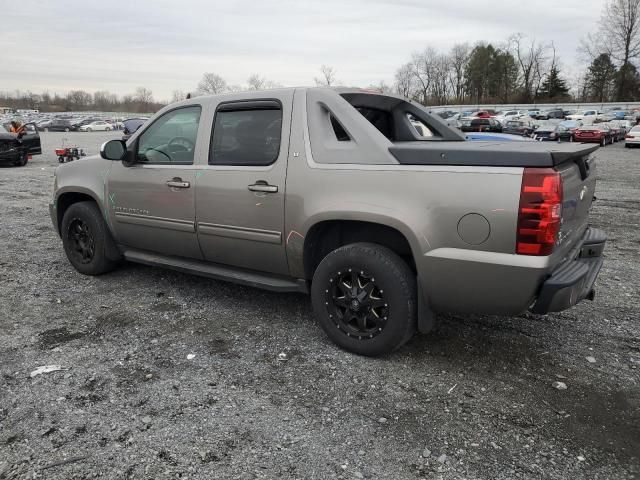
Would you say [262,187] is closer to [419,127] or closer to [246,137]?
[246,137]

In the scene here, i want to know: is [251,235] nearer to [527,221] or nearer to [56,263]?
[527,221]

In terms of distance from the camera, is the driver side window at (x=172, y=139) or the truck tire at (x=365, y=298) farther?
the driver side window at (x=172, y=139)

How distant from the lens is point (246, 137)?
4.05 meters

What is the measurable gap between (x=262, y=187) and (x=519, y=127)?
34510 millimetres

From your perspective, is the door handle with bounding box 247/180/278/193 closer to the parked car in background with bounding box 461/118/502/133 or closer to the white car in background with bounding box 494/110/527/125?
the parked car in background with bounding box 461/118/502/133

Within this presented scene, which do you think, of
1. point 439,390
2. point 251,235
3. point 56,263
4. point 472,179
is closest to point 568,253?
point 472,179

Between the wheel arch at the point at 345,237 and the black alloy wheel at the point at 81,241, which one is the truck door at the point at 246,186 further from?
the black alloy wheel at the point at 81,241

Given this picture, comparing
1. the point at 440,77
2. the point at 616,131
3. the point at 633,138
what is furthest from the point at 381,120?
the point at 440,77

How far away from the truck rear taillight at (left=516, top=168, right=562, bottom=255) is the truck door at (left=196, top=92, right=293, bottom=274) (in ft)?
5.44

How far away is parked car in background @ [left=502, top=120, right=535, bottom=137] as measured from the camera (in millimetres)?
34009

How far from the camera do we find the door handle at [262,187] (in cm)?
375

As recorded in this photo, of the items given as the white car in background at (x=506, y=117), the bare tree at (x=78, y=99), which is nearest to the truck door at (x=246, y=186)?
the white car in background at (x=506, y=117)

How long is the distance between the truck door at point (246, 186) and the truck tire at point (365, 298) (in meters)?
0.48

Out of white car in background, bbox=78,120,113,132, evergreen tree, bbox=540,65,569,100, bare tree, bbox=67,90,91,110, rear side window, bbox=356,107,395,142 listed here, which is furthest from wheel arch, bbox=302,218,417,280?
bare tree, bbox=67,90,91,110
